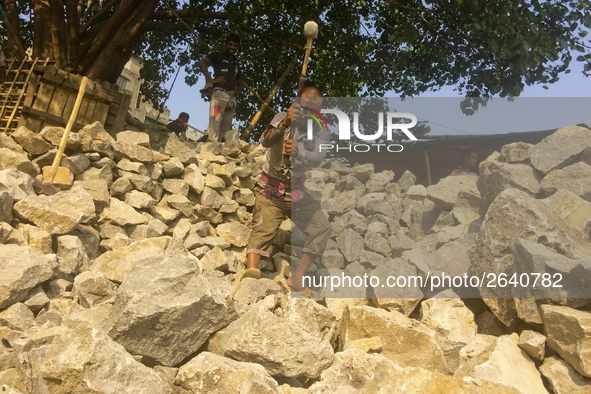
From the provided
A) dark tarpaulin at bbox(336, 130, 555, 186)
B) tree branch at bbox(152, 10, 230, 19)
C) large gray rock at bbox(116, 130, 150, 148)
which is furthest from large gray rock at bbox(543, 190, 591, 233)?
tree branch at bbox(152, 10, 230, 19)

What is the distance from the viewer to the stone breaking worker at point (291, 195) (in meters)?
3.76

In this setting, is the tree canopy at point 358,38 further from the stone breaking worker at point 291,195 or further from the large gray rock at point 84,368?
the large gray rock at point 84,368

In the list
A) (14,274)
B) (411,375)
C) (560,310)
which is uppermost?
(560,310)

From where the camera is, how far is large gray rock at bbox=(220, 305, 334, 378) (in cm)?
230

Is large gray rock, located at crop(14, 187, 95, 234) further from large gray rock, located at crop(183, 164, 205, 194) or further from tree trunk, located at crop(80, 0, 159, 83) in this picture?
tree trunk, located at crop(80, 0, 159, 83)

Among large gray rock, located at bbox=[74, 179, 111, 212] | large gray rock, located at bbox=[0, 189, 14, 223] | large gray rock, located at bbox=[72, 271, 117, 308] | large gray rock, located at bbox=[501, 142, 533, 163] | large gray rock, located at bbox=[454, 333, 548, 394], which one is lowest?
large gray rock, located at bbox=[454, 333, 548, 394]

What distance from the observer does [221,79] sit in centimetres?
629

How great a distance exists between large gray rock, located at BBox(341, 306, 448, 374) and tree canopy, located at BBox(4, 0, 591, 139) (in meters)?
3.86

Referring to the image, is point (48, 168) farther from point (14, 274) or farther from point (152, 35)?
point (152, 35)

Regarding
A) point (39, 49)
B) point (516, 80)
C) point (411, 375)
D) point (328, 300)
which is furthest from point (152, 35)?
point (411, 375)

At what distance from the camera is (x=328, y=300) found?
356 centimetres

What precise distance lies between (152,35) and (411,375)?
29.3 feet

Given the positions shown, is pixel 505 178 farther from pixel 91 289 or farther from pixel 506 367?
pixel 91 289

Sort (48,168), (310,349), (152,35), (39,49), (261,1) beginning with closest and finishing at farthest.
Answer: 1. (310,349)
2. (48,168)
3. (39,49)
4. (261,1)
5. (152,35)
